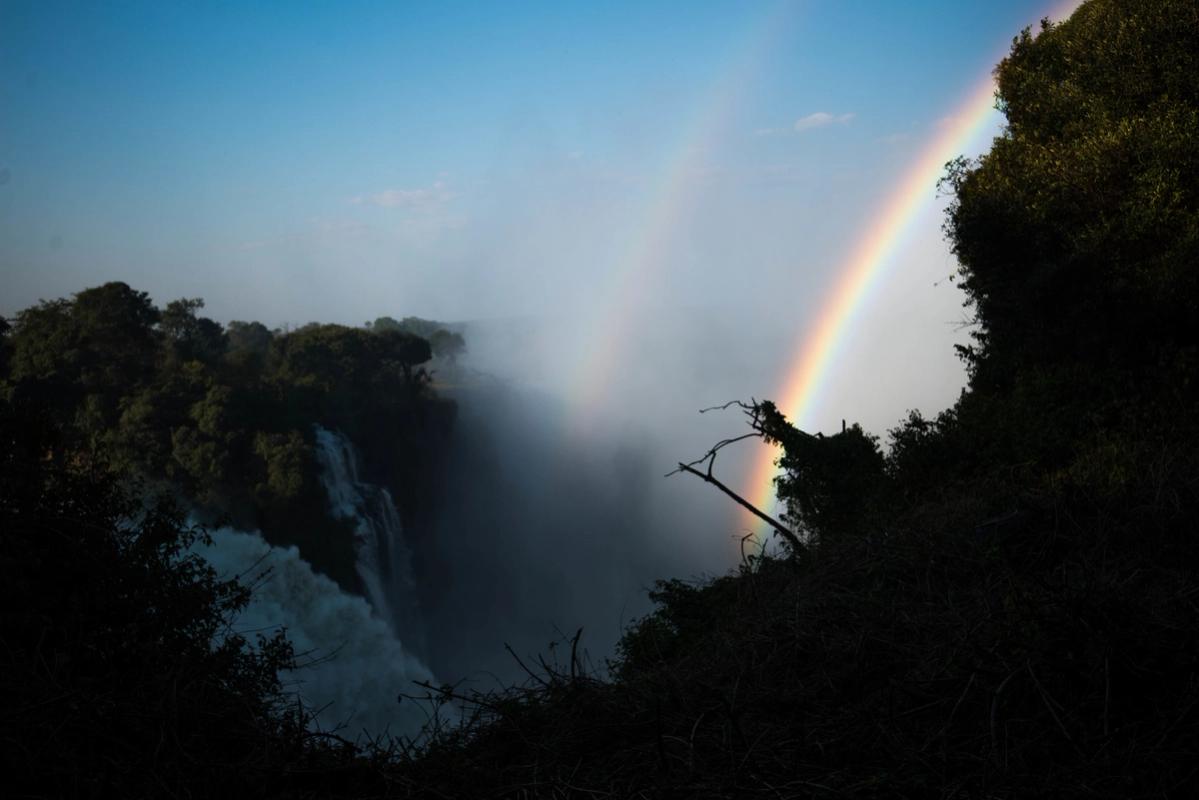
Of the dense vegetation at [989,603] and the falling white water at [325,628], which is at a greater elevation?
the falling white water at [325,628]

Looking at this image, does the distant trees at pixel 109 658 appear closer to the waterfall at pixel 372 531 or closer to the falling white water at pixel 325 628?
the falling white water at pixel 325 628

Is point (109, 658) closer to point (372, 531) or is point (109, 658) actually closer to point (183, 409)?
point (183, 409)

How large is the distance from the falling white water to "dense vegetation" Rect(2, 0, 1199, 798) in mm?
16934

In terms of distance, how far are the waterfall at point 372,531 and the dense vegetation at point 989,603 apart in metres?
24.9

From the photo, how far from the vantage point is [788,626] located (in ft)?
18.4

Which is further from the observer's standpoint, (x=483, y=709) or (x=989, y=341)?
(x=989, y=341)

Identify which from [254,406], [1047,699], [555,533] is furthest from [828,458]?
[555,533]

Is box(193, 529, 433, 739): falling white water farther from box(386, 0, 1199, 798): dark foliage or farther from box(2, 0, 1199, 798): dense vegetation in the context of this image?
box(2, 0, 1199, 798): dense vegetation

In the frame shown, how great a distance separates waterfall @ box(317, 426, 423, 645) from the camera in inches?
1404

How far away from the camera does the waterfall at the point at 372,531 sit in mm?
35656

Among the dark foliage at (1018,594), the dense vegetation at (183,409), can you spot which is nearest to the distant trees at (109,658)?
the dark foliage at (1018,594)

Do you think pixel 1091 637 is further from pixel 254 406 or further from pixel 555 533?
pixel 555 533

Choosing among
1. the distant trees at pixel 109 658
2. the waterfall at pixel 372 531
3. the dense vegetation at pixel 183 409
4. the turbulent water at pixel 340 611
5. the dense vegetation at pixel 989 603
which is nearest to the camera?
the distant trees at pixel 109 658

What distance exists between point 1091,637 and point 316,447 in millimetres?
35102
